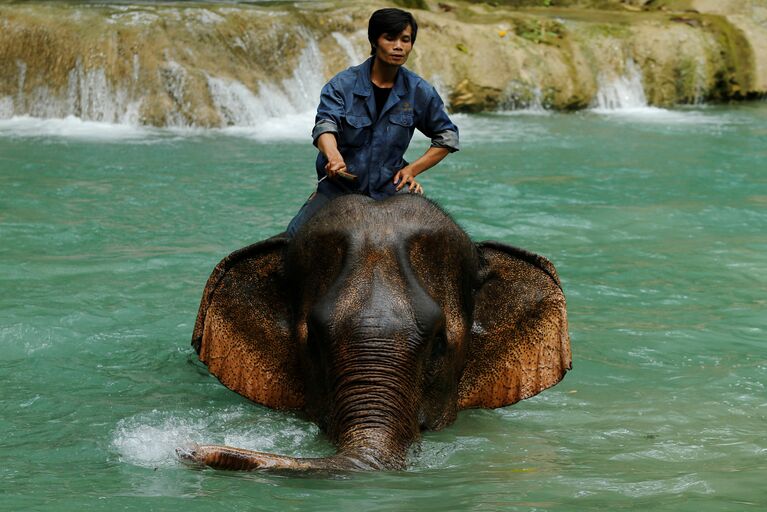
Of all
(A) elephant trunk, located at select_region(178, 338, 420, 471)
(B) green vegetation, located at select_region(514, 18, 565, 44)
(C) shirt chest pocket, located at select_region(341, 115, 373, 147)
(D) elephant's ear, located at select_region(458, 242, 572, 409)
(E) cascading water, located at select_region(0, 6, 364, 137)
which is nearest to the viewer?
(A) elephant trunk, located at select_region(178, 338, 420, 471)

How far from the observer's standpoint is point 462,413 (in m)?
6.16

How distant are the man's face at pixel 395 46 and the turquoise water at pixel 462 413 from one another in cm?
175

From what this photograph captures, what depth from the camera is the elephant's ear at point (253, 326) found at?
5902mm

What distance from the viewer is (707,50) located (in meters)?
22.3

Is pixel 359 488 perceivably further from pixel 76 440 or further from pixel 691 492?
pixel 76 440

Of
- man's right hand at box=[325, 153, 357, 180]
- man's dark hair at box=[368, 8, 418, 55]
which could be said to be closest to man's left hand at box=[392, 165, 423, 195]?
man's right hand at box=[325, 153, 357, 180]

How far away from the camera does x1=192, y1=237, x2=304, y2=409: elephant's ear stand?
5.90m

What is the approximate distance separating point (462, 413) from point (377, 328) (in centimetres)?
129

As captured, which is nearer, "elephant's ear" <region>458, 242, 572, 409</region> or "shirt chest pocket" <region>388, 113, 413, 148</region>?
"elephant's ear" <region>458, 242, 572, 409</region>

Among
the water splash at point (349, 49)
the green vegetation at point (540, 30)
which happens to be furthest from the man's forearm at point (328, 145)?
the green vegetation at point (540, 30)

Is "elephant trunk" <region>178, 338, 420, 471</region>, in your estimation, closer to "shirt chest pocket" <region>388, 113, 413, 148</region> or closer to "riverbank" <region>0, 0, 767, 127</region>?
"shirt chest pocket" <region>388, 113, 413, 148</region>

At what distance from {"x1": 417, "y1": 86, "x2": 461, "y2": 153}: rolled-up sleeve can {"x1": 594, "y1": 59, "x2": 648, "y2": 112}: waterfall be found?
14.7m

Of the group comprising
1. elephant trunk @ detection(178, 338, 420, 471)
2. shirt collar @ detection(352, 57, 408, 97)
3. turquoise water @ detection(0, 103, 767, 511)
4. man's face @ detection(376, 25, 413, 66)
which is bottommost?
turquoise water @ detection(0, 103, 767, 511)

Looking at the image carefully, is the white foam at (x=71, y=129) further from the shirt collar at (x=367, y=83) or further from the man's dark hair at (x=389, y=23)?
the man's dark hair at (x=389, y=23)
